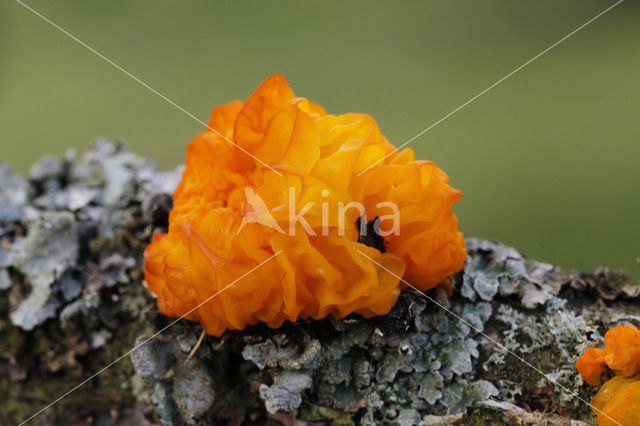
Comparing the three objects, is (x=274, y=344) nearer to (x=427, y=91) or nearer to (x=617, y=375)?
(x=617, y=375)

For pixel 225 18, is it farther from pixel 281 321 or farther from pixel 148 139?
pixel 281 321

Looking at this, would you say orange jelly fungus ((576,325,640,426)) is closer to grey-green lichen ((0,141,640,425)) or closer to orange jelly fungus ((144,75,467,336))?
grey-green lichen ((0,141,640,425))

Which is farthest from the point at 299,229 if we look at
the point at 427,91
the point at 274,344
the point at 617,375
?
the point at 427,91

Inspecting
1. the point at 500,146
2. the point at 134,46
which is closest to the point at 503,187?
the point at 500,146

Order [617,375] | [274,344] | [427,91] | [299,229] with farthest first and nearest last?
[427,91] < [274,344] < [299,229] < [617,375]

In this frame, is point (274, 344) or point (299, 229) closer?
point (299, 229)

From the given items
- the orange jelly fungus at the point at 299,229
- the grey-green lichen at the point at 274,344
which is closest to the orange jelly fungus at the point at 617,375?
the grey-green lichen at the point at 274,344
